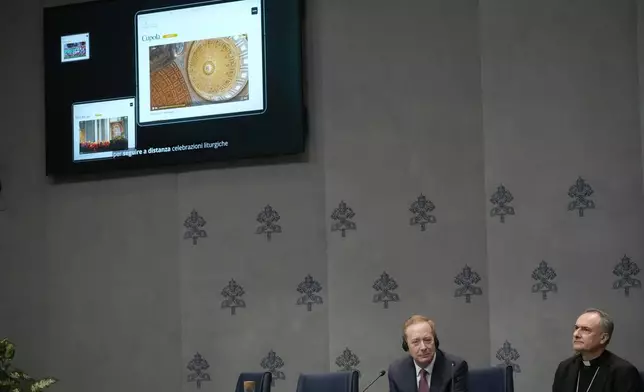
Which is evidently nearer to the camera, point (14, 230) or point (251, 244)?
point (251, 244)

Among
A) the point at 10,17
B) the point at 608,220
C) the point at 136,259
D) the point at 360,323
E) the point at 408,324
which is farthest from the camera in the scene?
the point at 10,17

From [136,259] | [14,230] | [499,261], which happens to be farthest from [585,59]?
[14,230]

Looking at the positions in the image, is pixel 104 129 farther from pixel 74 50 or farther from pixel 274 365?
pixel 274 365

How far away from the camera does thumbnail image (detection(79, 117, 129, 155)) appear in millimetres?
6543

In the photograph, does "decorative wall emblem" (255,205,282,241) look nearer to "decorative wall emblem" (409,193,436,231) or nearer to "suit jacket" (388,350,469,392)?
"decorative wall emblem" (409,193,436,231)

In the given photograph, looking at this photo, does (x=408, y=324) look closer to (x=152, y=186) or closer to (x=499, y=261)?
(x=499, y=261)

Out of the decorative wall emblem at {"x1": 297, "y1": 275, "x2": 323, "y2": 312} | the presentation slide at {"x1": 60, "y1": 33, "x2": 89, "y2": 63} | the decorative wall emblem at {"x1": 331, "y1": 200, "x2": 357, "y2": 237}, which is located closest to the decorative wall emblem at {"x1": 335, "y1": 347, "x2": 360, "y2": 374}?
the decorative wall emblem at {"x1": 297, "y1": 275, "x2": 323, "y2": 312}

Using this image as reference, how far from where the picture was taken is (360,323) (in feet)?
19.2

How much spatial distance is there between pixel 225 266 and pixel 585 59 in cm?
270

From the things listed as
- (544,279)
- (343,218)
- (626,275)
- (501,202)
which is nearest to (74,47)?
(343,218)

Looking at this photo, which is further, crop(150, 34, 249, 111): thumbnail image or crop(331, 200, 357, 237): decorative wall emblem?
crop(150, 34, 249, 111): thumbnail image

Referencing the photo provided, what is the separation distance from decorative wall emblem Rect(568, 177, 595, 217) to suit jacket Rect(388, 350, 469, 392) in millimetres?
1606

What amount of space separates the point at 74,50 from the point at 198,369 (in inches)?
99.2

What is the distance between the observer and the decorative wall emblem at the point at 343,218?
19.5 feet
